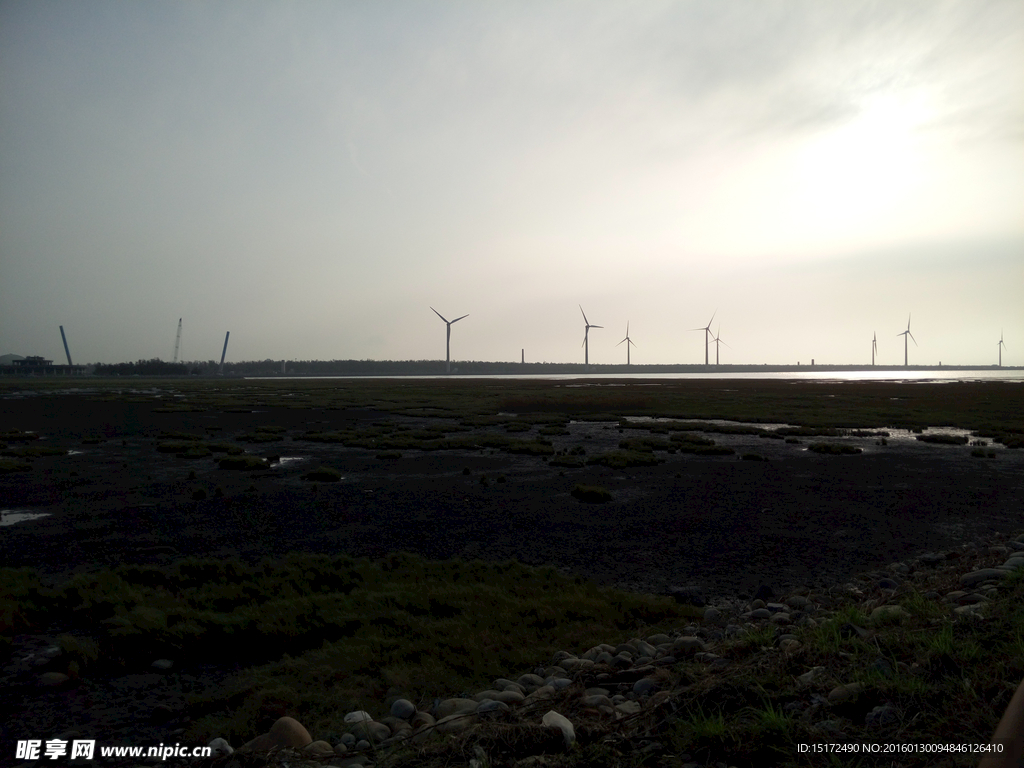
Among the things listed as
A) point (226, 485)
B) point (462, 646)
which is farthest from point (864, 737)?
point (226, 485)

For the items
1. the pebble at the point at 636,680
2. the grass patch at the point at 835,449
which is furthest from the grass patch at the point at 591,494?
the grass patch at the point at 835,449

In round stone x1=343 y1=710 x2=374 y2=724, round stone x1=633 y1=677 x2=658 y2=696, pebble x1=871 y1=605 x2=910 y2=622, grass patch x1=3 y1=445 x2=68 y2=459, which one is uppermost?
pebble x1=871 y1=605 x2=910 y2=622

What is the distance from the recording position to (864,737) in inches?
183

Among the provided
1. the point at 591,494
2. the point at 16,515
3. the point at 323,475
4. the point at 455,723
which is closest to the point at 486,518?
the point at 591,494

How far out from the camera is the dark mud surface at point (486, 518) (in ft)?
26.8

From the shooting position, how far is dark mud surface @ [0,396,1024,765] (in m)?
8.16

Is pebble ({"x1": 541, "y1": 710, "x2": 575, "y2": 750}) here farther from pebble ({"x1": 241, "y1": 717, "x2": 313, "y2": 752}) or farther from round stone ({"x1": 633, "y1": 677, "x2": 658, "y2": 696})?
pebble ({"x1": 241, "y1": 717, "x2": 313, "y2": 752})

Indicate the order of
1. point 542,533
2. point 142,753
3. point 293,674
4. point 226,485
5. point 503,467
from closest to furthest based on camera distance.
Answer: point 142,753 < point 293,674 < point 542,533 < point 226,485 < point 503,467

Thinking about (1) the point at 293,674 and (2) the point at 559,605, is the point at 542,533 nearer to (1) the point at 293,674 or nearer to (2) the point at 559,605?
(2) the point at 559,605

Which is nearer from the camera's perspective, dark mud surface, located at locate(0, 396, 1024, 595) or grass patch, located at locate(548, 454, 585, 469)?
dark mud surface, located at locate(0, 396, 1024, 595)

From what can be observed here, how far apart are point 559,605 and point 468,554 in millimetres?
3861

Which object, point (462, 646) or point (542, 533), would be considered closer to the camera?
point (462, 646)

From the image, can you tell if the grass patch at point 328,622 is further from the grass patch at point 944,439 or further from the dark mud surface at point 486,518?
the grass patch at point 944,439

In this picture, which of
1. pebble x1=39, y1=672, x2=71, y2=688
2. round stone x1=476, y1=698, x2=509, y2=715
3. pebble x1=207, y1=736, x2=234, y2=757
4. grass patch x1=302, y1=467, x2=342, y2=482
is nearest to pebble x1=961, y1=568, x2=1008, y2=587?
round stone x1=476, y1=698, x2=509, y2=715
